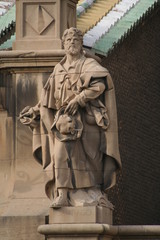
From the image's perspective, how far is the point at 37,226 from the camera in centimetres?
2764

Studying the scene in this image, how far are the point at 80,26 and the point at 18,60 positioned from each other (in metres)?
3.28

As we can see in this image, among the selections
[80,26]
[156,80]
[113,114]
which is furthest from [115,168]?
[156,80]

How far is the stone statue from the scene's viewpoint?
1054 inches

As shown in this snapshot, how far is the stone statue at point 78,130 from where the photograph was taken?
87.9ft

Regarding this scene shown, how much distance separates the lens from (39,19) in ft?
93.8

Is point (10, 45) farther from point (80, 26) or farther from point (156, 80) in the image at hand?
point (156, 80)

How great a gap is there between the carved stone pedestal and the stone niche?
343cm

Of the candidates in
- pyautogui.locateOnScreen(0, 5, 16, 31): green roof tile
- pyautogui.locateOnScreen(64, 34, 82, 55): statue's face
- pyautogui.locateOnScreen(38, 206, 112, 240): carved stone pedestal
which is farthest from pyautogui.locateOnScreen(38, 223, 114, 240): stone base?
pyautogui.locateOnScreen(0, 5, 16, 31): green roof tile

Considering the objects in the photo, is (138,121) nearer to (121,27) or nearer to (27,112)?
(121,27)

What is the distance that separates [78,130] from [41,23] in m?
2.69

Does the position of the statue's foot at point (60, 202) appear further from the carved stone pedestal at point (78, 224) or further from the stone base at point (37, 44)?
the stone base at point (37, 44)

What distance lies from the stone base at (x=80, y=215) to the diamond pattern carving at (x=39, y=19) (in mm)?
3775

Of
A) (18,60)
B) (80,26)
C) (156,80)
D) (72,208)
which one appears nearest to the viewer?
(72,208)

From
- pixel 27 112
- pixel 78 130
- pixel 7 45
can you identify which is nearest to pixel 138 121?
pixel 7 45
